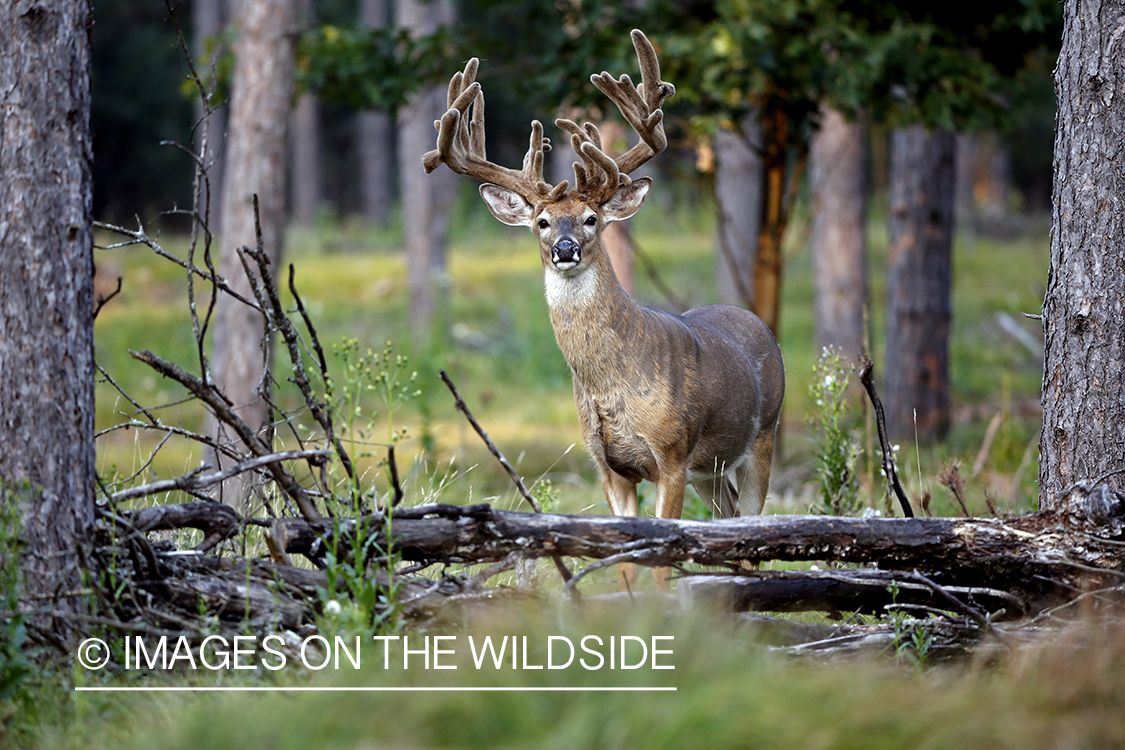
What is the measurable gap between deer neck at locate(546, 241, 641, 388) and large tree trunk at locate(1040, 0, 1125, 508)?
6.21ft

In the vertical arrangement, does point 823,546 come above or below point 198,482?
below

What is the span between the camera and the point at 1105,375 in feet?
13.9

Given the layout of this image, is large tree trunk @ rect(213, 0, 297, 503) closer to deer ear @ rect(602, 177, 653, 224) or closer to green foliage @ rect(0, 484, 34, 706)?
deer ear @ rect(602, 177, 653, 224)

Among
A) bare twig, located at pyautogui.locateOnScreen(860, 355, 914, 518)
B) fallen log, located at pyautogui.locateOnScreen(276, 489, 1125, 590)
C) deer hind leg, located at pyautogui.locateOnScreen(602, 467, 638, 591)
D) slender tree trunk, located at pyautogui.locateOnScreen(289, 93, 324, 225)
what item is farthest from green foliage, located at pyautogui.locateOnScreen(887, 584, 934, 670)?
slender tree trunk, located at pyautogui.locateOnScreen(289, 93, 324, 225)

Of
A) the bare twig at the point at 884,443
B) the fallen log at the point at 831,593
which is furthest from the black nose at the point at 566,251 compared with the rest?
the fallen log at the point at 831,593

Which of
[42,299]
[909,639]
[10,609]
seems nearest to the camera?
[10,609]

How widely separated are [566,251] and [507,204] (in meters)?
0.64

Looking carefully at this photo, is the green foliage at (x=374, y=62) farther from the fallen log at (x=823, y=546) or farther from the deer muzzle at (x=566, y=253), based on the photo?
the fallen log at (x=823, y=546)

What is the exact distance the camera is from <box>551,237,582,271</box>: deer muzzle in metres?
5.21

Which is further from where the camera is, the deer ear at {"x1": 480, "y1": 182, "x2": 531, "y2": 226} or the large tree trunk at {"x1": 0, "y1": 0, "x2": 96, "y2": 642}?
the deer ear at {"x1": 480, "y1": 182, "x2": 531, "y2": 226}

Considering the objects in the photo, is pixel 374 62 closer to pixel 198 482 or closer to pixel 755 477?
pixel 755 477

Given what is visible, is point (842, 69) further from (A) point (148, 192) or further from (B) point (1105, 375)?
(A) point (148, 192)

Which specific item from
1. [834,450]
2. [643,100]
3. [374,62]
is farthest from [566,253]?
[374,62]

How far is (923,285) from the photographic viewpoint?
35.7ft
